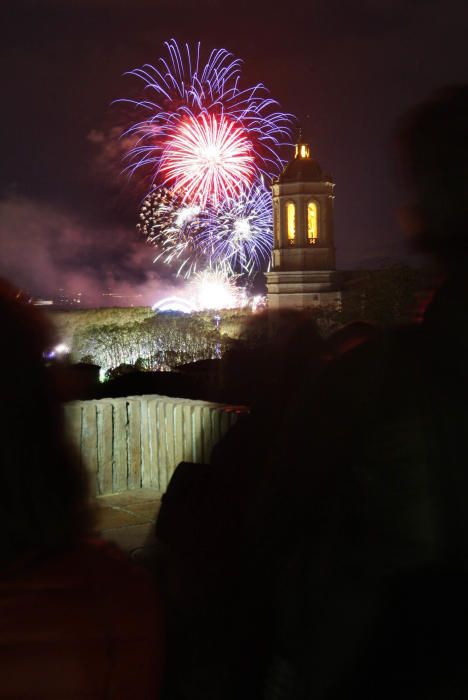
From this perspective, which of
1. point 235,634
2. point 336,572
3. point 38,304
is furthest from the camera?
point 235,634

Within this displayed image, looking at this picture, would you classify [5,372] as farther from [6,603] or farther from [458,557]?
[458,557]

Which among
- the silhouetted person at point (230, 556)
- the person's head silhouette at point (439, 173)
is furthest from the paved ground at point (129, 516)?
the person's head silhouette at point (439, 173)

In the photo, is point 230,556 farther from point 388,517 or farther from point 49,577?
point 388,517

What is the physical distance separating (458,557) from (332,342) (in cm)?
90

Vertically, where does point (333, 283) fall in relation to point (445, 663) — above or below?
above

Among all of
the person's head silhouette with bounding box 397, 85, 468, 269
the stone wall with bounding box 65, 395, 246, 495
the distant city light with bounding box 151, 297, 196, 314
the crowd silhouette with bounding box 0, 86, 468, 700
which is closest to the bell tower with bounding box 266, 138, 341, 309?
the distant city light with bounding box 151, 297, 196, 314

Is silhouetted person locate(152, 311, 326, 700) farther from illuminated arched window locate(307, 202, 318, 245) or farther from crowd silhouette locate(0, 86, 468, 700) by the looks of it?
illuminated arched window locate(307, 202, 318, 245)

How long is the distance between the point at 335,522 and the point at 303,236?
50.6m

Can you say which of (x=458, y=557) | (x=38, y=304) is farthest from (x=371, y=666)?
(x=38, y=304)

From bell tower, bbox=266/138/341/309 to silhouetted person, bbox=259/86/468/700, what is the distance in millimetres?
47093

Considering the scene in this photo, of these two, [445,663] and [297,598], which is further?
[297,598]

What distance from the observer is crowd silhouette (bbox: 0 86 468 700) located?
7.54 feet

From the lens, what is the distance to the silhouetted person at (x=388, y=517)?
7.48 feet

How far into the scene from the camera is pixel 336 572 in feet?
7.87
